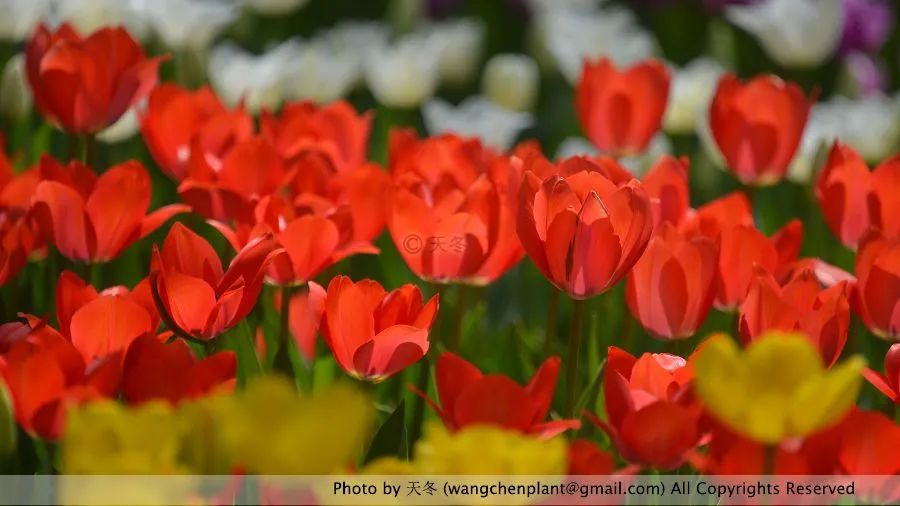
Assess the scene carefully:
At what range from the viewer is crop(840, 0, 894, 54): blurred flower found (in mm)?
2676

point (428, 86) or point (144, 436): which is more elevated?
point (144, 436)

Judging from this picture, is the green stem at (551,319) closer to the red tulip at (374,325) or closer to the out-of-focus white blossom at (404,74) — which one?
the red tulip at (374,325)

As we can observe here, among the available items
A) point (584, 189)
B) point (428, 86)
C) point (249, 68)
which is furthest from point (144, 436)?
point (428, 86)

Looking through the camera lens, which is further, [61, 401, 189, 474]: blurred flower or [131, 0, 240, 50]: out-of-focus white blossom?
[131, 0, 240, 50]: out-of-focus white blossom

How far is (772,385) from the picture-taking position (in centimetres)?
69

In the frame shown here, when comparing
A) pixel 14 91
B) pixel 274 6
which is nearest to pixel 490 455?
pixel 14 91

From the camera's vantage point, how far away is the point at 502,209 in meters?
1.13

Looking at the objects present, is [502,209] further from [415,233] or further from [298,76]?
[298,76]

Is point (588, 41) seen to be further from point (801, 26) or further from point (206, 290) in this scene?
point (206, 290)

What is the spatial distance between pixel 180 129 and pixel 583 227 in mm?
583

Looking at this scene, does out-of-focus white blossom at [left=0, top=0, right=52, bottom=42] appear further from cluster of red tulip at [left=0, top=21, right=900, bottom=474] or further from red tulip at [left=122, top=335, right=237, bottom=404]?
red tulip at [left=122, top=335, right=237, bottom=404]

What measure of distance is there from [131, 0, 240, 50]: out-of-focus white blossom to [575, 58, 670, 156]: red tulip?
829 millimetres

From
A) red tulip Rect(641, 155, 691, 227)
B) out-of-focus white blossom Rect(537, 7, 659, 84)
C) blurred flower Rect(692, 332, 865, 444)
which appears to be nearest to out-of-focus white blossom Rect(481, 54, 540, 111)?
out-of-focus white blossom Rect(537, 7, 659, 84)

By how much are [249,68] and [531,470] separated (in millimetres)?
1388
